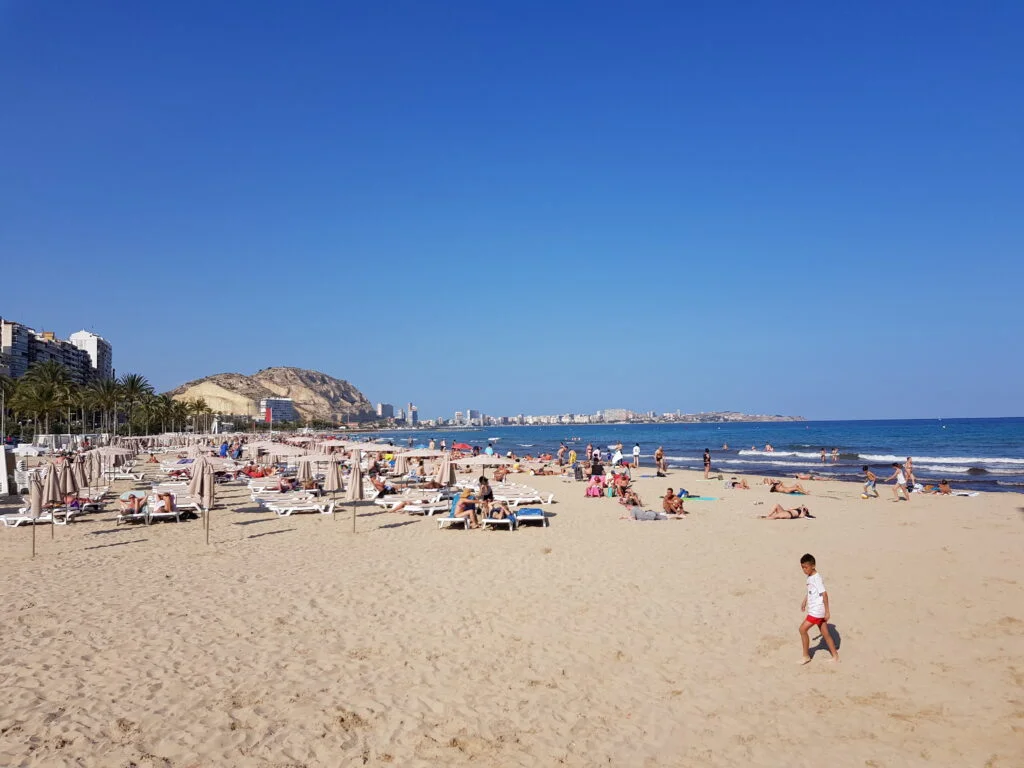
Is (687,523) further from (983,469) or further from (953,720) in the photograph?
(983,469)

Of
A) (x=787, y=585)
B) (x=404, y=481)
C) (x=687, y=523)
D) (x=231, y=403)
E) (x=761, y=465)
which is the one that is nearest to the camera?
(x=787, y=585)

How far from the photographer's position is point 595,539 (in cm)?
1239

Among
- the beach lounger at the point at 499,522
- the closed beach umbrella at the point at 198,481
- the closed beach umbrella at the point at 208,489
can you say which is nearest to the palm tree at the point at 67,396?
the closed beach umbrella at the point at 198,481

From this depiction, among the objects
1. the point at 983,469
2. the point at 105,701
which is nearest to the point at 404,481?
the point at 105,701

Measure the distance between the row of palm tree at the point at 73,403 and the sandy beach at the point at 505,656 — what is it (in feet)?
153

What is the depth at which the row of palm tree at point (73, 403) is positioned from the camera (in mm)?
49125

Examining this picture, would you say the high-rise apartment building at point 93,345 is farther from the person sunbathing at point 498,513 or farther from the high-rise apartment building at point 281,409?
the person sunbathing at point 498,513

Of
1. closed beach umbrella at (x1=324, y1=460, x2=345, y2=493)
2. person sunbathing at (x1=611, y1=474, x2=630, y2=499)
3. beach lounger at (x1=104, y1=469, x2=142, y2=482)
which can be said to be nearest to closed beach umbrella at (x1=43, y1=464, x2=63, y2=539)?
closed beach umbrella at (x1=324, y1=460, x2=345, y2=493)

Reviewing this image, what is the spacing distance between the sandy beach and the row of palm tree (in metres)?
46.8

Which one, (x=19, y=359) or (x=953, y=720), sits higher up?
(x=19, y=359)

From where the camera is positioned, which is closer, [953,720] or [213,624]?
[953,720]

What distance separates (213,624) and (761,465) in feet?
121

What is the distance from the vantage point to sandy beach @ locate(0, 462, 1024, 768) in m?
4.57

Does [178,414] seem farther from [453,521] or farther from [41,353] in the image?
[453,521]
